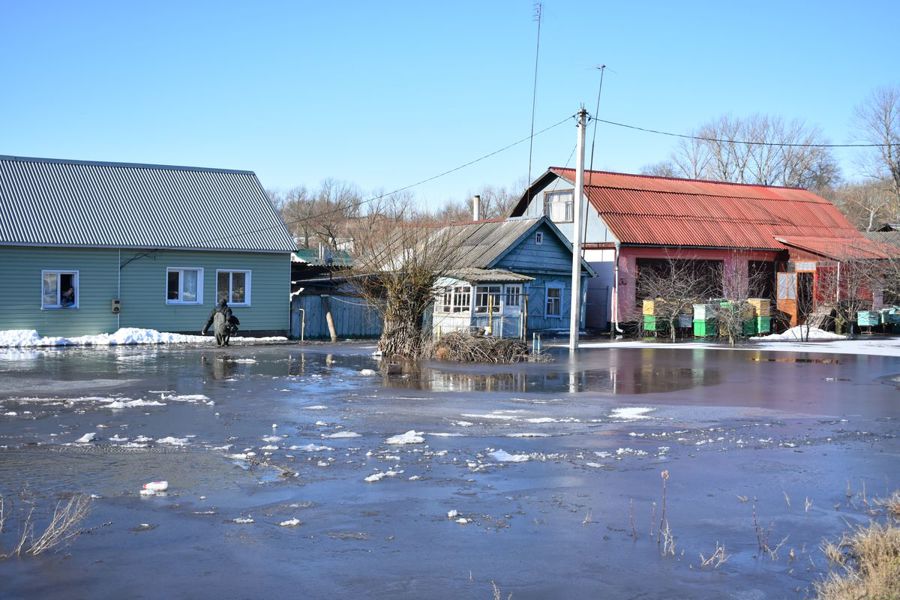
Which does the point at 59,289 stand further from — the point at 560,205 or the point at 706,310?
the point at 706,310

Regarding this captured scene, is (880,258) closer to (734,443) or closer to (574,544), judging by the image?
(734,443)

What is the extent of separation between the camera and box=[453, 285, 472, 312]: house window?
29906 mm

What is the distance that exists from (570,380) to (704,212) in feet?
82.5

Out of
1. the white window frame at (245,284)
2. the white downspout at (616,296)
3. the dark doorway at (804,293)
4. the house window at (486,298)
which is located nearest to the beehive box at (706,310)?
the white downspout at (616,296)

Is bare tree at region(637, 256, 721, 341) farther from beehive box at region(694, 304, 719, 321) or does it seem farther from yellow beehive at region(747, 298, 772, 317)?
yellow beehive at region(747, 298, 772, 317)

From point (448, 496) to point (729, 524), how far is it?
261cm

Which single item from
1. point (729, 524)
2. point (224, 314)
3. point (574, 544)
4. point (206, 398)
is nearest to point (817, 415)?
point (729, 524)

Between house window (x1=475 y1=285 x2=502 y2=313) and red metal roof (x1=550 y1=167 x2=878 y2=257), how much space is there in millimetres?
9480

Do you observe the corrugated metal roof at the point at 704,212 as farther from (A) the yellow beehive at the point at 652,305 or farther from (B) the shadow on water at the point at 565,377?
(B) the shadow on water at the point at 565,377

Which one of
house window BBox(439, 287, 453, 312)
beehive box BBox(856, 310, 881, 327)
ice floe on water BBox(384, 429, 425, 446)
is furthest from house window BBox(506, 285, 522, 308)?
ice floe on water BBox(384, 429, 425, 446)

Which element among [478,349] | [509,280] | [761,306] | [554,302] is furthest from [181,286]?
[761,306]

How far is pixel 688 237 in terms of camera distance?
4009cm

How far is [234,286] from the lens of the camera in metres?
32.8

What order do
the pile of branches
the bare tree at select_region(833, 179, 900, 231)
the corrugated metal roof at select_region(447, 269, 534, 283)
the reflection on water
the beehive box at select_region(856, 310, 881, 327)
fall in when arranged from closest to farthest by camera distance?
1. the reflection on water
2. the pile of branches
3. the corrugated metal roof at select_region(447, 269, 534, 283)
4. the beehive box at select_region(856, 310, 881, 327)
5. the bare tree at select_region(833, 179, 900, 231)
